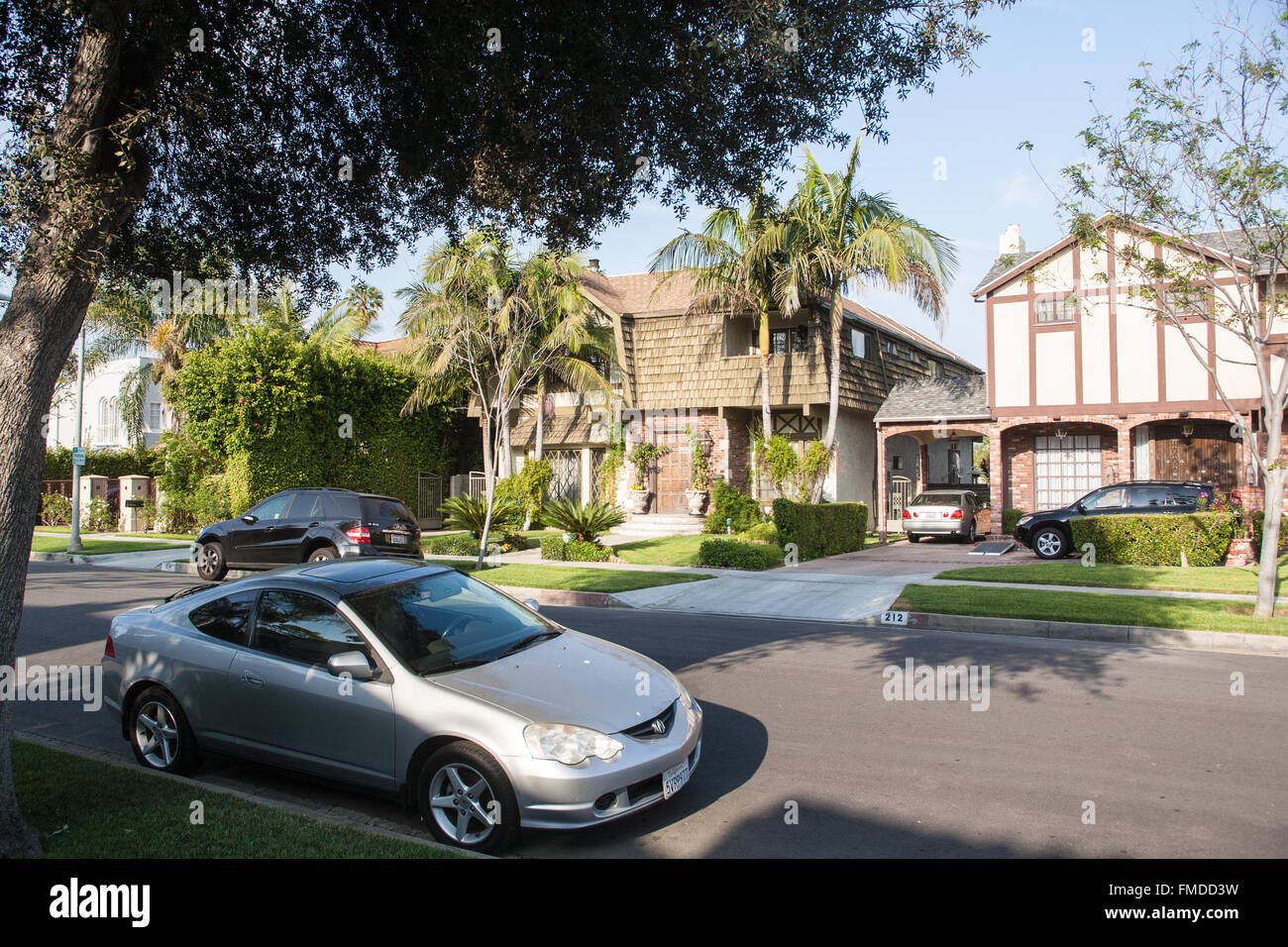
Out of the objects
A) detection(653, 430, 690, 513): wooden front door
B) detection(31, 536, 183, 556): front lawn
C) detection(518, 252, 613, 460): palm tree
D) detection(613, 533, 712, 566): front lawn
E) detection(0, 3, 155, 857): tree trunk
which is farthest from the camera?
detection(653, 430, 690, 513): wooden front door

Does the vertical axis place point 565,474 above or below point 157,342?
below

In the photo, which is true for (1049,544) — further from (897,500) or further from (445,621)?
(445,621)

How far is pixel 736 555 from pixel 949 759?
1181cm

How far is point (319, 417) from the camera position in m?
24.8

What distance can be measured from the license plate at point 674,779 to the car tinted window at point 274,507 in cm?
1259

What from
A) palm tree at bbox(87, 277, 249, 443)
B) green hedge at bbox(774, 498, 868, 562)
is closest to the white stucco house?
palm tree at bbox(87, 277, 249, 443)

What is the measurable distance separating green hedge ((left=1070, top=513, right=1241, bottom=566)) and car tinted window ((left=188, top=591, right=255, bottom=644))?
1689 cm

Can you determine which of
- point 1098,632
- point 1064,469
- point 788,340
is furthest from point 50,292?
point 1064,469

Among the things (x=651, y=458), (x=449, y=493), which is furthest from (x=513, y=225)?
(x=449, y=493)

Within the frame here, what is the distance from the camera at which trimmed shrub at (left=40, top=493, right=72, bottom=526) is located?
30953mm

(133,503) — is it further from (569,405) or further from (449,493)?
(569,405)

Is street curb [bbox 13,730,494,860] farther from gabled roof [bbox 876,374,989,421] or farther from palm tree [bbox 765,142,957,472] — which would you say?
gabled roof [bbox 876,374,989,421]

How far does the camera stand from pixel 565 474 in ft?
92.0

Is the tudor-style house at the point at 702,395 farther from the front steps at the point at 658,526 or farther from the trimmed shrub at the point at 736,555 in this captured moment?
the trimmed shrub at the point at 736,555
